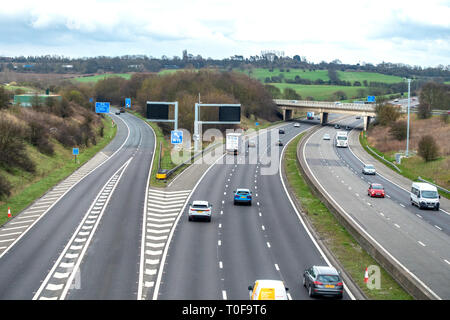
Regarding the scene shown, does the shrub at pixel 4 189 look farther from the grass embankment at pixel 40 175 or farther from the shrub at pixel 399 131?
the shrub at pixel 399 131

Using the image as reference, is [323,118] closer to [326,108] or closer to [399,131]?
[326,108]

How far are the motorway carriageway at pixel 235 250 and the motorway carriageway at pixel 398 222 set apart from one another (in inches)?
178

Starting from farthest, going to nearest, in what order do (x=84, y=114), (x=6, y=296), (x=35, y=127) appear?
1. (x=84, y=114)
2. (x=35, y=127)
3. (x=6, y=296)

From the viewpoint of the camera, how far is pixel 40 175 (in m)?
61.0

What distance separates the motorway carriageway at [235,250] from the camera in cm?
2662

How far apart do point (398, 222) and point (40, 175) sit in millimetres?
35796

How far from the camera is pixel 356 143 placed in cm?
10831

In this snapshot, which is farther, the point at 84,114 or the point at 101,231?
the point at 84,114

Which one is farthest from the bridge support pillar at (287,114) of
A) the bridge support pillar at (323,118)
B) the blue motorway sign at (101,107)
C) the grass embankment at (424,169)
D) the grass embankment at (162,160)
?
the grass embankment at (424,169)

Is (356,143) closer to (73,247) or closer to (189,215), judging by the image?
(189,215)

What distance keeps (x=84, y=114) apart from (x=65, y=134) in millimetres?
34168
